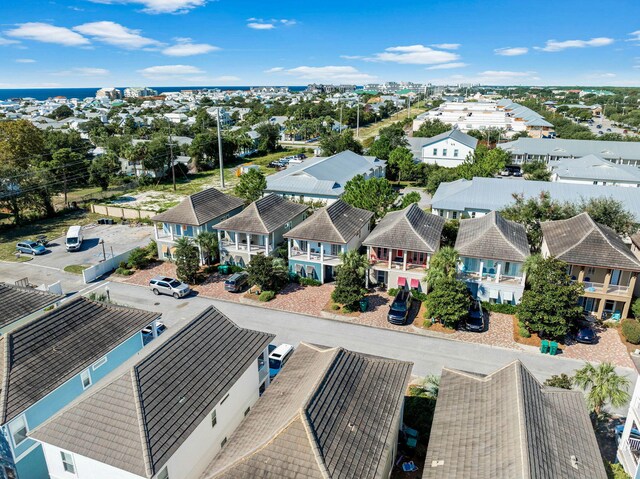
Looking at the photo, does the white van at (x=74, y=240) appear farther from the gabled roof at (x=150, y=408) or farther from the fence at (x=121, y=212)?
the gabled roof at (x=150, y=408)

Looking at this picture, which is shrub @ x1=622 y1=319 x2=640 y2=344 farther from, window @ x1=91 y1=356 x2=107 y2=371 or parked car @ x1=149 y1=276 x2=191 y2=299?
parked car @ x1=149 y1=276 x2=191 y2=299

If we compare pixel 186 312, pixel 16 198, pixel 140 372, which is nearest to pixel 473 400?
pixel 140 372

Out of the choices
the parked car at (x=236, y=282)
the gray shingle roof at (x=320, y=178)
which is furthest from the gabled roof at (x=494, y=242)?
the gray shingle roof at (x=320, y=178)

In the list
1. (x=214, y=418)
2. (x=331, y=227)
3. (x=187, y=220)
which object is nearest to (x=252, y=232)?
(x=331, y=227)

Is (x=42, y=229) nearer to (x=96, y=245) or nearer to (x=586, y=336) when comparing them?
(x=96, y=245)

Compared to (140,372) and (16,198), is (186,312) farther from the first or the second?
(16,198)
